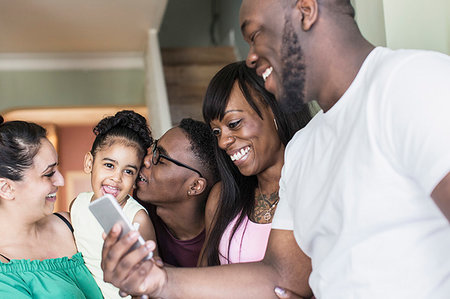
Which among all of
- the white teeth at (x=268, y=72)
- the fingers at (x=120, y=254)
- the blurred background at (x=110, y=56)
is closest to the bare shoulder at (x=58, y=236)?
the fingers at (x=120, y=254)

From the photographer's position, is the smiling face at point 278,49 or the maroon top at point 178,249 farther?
the maroon top at point 178,249

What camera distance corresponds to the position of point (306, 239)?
1512mm

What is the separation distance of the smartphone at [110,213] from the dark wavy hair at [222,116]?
822 millimetres

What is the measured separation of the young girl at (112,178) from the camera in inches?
92.0

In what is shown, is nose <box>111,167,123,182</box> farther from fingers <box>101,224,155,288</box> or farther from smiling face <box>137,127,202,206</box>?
fingers <box>101,224,155,288</box>

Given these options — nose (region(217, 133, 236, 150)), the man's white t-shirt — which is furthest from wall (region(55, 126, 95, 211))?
the man's white t-shirt

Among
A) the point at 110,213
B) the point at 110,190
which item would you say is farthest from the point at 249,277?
the point at 110,190

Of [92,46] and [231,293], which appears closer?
[231,293]

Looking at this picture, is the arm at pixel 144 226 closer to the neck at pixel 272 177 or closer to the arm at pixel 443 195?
the neck at pixel 272 177

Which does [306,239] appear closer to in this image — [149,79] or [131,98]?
[149,79]

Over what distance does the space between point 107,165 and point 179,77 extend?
13.5ft

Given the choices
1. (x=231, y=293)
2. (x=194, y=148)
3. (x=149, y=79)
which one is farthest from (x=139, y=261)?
(x=149, y=79)

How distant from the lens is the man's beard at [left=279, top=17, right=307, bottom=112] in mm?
1437

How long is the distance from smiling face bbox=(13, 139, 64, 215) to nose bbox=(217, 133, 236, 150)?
2.18 ft
